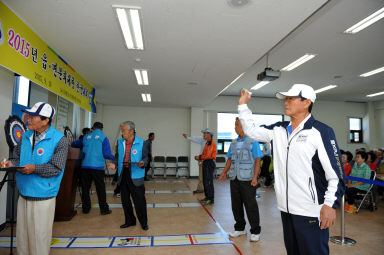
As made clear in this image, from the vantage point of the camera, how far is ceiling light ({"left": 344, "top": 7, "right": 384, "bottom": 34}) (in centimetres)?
408

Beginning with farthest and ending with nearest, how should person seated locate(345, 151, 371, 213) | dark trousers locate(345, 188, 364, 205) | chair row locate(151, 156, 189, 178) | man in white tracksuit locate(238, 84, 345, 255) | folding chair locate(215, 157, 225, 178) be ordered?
folding chair locate(215, 157, 225, 178), chair row locate(151, 156, 189, 178), dark trousers locate(345, 188, 364, 205), person seated locate(345, 151, 371, 213), man in white tracksuit locate(238, 84, 345, 255)

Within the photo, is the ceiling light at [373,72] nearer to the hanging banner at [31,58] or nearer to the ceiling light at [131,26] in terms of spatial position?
the ceiling light at [131,26]

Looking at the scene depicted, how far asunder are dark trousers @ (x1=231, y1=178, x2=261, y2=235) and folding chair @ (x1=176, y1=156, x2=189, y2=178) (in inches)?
302

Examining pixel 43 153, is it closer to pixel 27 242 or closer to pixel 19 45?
pixel 27 242

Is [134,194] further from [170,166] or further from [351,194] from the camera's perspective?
[170,166]

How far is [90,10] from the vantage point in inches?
127

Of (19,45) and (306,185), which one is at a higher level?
(19,45)

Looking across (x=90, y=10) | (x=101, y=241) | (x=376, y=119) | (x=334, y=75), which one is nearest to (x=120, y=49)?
(x=90, y=10)

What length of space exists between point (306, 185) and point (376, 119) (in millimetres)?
12895

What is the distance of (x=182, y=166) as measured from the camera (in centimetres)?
1120

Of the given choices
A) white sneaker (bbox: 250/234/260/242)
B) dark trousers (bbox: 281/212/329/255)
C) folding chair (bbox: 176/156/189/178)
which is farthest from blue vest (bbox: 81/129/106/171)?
folding chair (bbox: 176/156/189/178)

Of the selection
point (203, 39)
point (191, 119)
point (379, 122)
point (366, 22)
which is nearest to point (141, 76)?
point (203, 39)

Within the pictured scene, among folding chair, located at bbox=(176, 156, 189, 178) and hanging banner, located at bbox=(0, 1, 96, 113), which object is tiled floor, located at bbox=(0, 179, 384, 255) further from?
folding chair, located at bbox=(176, 156, 189, 178)

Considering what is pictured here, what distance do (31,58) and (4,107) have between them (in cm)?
80
